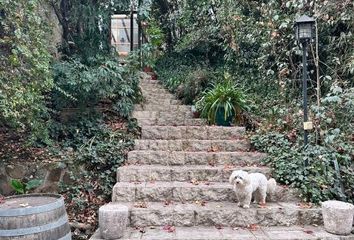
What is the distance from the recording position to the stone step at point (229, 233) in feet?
8.61

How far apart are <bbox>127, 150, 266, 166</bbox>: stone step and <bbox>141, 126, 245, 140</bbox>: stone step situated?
0.61 meters

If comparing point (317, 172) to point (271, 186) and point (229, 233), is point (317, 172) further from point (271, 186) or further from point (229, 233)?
point (229, 233)

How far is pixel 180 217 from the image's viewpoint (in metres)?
2.90

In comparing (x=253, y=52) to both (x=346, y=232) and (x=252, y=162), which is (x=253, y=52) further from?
(x=346, y=232)

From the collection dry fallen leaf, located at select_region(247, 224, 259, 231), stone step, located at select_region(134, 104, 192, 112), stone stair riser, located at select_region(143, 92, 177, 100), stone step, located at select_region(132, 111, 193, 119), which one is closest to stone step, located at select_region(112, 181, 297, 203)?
dry fallen leaf, located at select_region(247, 224, 259, 231)

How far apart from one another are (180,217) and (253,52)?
153 inches

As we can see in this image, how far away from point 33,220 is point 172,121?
3.19 metres

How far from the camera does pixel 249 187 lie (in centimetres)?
290

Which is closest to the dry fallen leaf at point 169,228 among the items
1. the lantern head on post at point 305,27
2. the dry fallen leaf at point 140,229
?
the dry fallen leaf at point 140,229

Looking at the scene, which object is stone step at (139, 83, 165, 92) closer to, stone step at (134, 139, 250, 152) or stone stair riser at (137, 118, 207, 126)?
stone stair riser at (137, 118, 207, 126)

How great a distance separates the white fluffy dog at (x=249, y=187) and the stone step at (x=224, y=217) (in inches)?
4.4

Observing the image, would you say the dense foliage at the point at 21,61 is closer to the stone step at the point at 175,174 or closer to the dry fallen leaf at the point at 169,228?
the stone step at the point at 175,174

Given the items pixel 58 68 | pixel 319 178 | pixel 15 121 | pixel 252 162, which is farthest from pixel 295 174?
pixel 58 68

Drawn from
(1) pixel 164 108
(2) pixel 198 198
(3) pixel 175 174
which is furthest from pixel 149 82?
(2) pixel 198 198
